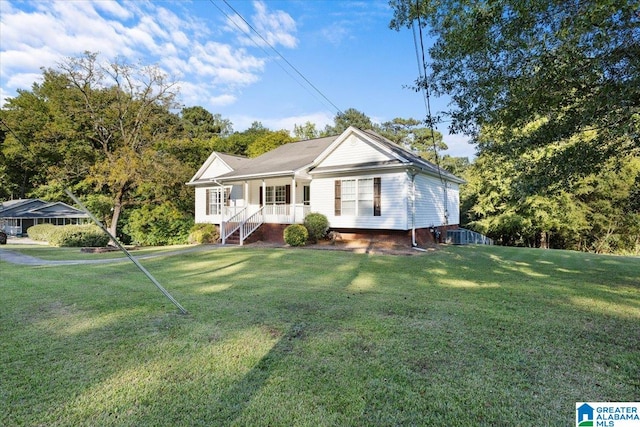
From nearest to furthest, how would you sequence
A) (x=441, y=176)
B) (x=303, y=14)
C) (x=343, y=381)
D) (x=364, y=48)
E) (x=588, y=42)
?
(x=343, y=381) < (x=588, y=42) < (x=303, y=14) < (x=364, y=48) < (x=441, y=176)

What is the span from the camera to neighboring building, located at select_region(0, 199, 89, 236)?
2775 cm

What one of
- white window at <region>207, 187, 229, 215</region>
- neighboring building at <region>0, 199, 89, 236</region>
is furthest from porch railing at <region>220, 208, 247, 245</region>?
neighboring building at <region>0, 199, 89, 236</region>

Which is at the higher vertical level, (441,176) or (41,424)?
(441,176)

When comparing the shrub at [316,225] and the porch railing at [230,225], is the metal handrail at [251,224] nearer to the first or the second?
the porch railing at [230,225]

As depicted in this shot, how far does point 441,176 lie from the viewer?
689 inches

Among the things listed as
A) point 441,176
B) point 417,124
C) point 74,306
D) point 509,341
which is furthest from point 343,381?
point 417,124

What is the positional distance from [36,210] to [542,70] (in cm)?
3548

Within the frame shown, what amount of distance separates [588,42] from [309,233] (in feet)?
40.1

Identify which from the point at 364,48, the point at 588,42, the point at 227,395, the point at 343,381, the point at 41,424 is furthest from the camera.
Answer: the point at 364,48

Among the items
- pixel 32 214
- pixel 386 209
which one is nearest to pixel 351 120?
pixel 386 209

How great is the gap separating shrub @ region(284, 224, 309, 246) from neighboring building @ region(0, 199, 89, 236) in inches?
860

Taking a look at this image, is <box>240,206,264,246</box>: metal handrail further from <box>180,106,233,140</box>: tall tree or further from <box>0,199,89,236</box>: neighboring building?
<box>180,106,233,140</box>: tall tree

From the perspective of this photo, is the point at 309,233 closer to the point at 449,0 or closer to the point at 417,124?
the point at 449,0

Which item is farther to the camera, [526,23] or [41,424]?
[526,23]
